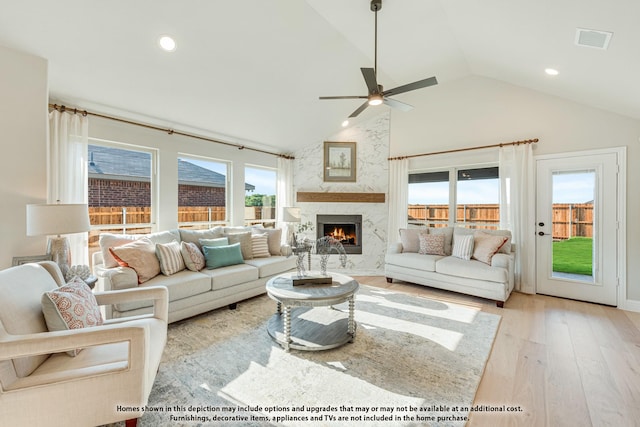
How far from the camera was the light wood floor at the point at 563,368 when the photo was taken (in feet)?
5.61

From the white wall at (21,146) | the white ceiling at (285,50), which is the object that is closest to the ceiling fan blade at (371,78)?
the white ceiling at (285,50)

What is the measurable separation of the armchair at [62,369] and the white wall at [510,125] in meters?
5.09

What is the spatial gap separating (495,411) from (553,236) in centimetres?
332

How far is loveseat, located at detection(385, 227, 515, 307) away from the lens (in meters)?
3.64

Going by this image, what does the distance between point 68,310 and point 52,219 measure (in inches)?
50.0

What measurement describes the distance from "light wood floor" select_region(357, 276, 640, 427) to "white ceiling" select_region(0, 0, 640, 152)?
2.51 m

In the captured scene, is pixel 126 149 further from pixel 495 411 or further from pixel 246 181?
pixel 495 411

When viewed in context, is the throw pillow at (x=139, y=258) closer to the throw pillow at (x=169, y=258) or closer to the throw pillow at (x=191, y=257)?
the throw pillow at (x=169, y=258)

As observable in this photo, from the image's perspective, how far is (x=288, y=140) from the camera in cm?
550

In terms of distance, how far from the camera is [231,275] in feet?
10.9

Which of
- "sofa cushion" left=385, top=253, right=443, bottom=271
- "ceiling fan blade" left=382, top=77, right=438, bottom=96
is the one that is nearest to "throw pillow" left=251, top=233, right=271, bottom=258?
"sofa cushion" left=385, top=253, right=443, bottom=271

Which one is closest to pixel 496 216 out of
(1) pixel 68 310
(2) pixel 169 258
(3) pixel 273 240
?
(3) pixel 273 240

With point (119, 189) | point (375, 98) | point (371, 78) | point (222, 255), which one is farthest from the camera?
point (119, 189)

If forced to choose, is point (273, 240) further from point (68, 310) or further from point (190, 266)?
point (68, 310)
